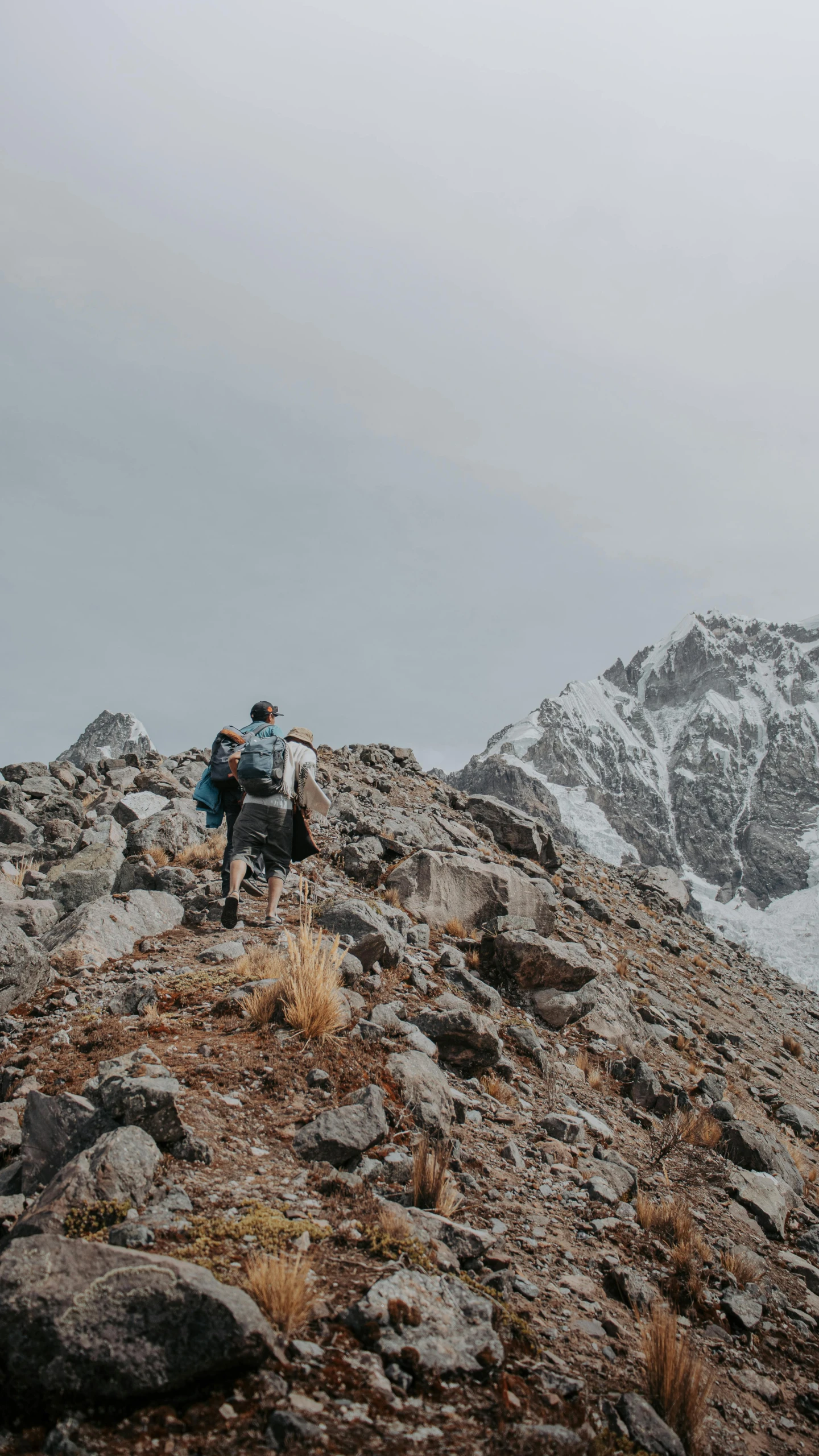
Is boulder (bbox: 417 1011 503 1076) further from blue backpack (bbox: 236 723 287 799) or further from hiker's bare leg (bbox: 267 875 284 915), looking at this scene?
blue backpack (bbox: 236 723 287 799)

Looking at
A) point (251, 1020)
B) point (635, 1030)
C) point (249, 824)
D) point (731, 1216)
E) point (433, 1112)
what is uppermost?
point (249, 824)

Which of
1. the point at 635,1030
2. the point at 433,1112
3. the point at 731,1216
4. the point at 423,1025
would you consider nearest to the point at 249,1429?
the point at 433,1112

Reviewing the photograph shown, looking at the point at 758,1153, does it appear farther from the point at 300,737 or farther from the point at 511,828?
the point at 511,828

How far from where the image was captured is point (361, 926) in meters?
7.41

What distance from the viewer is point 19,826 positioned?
12875 mm

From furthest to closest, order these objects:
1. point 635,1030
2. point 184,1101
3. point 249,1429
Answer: point 635,1030 → point 184,1101 → point 249,1429

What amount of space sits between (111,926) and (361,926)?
253 centimetres

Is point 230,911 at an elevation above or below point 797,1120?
above

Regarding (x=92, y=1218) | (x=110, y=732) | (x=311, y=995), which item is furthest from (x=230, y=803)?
(x=110, y=732)

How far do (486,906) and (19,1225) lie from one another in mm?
8031

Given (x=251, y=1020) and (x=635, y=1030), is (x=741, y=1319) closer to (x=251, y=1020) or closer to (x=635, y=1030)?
(x=251, y=1020)

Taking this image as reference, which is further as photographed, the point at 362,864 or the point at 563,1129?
the point at 362,864

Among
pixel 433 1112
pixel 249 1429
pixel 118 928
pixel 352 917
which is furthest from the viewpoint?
pixel 352 917

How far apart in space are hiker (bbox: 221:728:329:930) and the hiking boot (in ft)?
0.09
